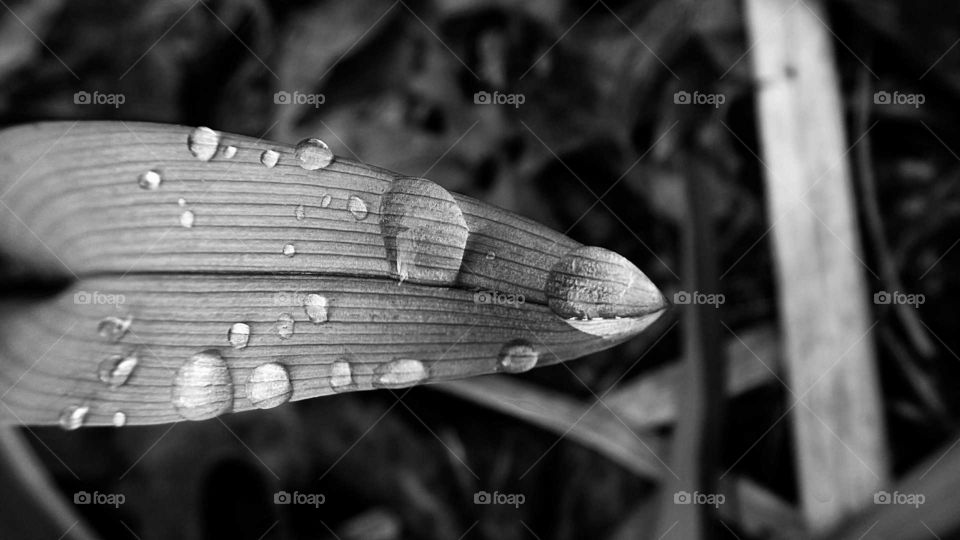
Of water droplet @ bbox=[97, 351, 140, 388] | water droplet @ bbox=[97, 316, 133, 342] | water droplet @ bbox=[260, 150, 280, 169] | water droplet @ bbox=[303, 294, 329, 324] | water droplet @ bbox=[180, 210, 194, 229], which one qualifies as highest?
water droplet @ bbox=[260, 150, 280, 169]

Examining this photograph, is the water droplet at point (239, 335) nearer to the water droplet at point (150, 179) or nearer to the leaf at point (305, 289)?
the leaf at point (305, 289)

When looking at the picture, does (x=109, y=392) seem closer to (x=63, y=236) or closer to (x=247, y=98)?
(x=63, y=236)

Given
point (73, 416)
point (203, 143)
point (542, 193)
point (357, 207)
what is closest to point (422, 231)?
point (357, 207)

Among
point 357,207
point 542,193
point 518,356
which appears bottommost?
point 518,356

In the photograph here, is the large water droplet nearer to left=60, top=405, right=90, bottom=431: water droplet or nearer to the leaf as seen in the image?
the leaf

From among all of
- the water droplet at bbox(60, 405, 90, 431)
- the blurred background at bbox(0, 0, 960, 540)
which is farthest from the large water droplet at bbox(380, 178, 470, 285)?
the blurred background at bbox(0, 0, 960, 540)

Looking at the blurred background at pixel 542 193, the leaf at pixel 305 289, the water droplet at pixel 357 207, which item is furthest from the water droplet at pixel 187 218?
the blurred background at pixel 542 193

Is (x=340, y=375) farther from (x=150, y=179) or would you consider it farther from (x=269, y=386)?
(x=150, y=179)
